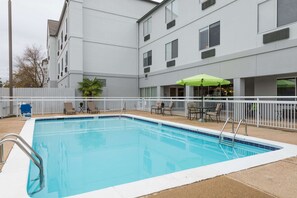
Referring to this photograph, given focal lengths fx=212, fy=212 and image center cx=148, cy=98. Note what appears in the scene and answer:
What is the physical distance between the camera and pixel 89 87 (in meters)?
16.9

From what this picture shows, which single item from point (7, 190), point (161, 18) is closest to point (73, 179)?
point (7, 190)

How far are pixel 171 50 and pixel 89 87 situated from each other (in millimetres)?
7079

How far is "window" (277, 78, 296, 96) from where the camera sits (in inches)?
393

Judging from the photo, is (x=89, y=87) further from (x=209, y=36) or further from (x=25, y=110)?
(x=209, y=36)

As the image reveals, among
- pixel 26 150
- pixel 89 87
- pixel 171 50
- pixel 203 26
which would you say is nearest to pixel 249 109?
pixel 203 26

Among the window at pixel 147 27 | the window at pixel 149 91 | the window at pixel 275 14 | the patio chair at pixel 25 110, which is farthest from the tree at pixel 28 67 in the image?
the window at pixel 275 14

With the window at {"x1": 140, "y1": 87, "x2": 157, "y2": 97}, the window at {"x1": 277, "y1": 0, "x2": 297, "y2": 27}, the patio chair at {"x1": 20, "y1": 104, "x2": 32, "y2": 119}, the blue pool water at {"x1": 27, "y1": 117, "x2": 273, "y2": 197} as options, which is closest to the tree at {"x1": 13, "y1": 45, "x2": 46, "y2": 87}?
the window at {"x1": 140, "y1": 87, "x2": 157, "y2": 97}

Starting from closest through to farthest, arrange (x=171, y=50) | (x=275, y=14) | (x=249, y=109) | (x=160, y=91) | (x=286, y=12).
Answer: (x=286, y=12) < (x=249, y=109) < (x=275, y=14) < (x=171, y=50) < (x=160, y=91)

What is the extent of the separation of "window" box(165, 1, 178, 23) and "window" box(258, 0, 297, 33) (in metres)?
7.01

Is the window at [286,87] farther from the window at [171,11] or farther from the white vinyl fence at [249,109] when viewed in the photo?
the window at [171,11]

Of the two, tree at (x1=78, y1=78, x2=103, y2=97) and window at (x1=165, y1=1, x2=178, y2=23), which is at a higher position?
window at (x1=165, y1=1, x2=178, y2=23)

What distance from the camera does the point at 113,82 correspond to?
64.4 ft

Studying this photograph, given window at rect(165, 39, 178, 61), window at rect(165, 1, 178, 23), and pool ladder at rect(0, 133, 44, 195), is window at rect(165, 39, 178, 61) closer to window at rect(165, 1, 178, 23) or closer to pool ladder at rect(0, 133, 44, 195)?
window at rect(165, 1, 178, 23)

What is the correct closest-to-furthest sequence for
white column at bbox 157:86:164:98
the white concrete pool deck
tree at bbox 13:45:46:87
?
the white concrete pool deck
white column at bbox 157:86:164:98
tree at bbox 13:45:46:87
